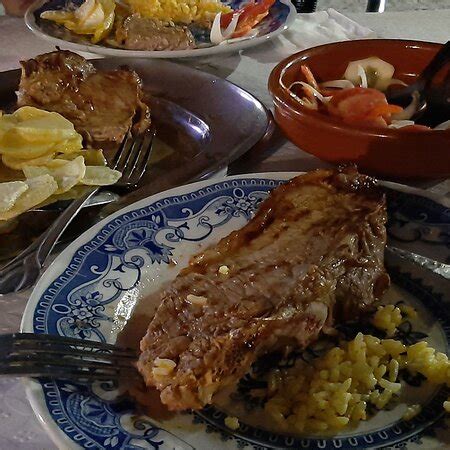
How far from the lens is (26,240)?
44.1 inches

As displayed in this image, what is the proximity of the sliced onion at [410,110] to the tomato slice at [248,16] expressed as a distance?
770 millimetres

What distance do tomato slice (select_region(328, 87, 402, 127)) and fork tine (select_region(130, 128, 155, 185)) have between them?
1.38 feet

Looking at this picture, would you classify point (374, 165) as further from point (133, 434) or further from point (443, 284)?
point (133, 434)

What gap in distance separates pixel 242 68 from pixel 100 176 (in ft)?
2.97

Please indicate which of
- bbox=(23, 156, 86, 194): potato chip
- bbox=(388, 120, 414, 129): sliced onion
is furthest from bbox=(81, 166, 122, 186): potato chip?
bbox=(388, 120, 414, 129): sliced onion

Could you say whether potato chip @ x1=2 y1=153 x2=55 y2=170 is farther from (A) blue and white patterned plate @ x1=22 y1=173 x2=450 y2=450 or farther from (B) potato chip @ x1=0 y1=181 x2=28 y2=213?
(A) blue and white patterned plate @ x1=22 y1=173 x2=450 y2=450

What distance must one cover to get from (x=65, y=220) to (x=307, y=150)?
53 centimetres

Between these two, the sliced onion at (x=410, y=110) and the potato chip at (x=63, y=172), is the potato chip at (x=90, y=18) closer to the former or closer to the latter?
the potato chip at (x=63, y=172)

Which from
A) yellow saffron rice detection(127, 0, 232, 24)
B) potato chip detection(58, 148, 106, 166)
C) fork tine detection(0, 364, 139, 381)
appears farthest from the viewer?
yellow saffron rice detection(127, 0, 232, 24)

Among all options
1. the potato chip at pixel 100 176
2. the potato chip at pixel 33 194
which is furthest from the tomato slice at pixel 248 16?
the potato chip at pixel 33 194

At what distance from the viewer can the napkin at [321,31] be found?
7.26 feet

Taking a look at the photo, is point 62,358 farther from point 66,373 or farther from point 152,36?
point 152,36

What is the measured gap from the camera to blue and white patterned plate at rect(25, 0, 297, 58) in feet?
5.97

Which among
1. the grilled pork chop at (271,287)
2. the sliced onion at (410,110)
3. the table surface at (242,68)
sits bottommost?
the table surface at (242,68)
